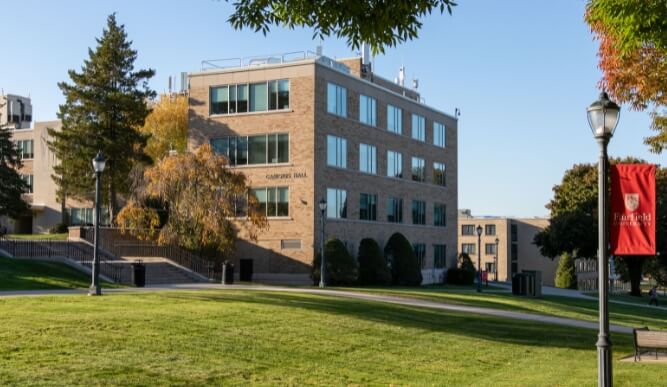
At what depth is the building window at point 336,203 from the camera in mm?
50469

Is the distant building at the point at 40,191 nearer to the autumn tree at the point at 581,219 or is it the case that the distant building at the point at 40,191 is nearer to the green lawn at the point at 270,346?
the autumn tree at the point at 581,219

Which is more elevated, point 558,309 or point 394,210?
point 394,210

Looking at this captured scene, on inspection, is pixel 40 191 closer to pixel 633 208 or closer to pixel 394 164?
pixel 394 164

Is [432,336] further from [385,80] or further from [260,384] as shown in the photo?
[385,80]

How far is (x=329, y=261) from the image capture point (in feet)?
153

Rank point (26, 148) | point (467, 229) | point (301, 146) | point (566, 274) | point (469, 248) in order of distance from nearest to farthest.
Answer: point (301, 146), point (26, 148), point (566, 274), point (469, 248), point (467, 229)

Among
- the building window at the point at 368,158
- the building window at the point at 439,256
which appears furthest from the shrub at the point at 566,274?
the building window at the point at 368,158

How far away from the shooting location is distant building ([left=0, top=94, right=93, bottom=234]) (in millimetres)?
74562

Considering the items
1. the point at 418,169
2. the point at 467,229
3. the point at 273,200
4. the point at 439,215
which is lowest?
the point at 467,229

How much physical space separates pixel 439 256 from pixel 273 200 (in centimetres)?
2049

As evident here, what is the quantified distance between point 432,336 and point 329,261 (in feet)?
78.5

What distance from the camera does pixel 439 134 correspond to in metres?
67.1

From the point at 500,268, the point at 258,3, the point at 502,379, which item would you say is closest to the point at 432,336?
the point at 502,379


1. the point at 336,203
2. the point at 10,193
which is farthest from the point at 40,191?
the point at 336,203
